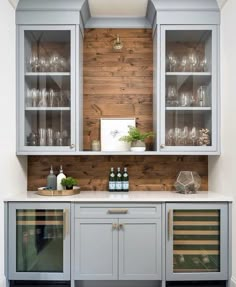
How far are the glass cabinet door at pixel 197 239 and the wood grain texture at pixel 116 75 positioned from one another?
3.89ft

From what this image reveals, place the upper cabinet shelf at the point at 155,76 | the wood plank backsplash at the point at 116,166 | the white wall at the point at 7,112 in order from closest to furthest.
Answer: the white wall at the point at 7,112 < the upper cabinet shelf at the point at 155,76 < the wood plank backsplash at the point at 116,166

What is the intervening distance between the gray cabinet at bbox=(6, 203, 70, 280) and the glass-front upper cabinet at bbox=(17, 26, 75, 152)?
1.89 feet

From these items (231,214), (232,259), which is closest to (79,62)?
(231,214)

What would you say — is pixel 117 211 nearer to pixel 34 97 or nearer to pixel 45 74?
pixel 34 97

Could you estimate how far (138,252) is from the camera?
9.56 feet

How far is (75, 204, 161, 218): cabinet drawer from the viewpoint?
9.59 feet

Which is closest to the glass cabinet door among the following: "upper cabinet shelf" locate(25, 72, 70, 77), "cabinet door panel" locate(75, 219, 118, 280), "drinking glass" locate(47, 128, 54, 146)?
"cabinet door panel" locate(75, 219, 118, 280)

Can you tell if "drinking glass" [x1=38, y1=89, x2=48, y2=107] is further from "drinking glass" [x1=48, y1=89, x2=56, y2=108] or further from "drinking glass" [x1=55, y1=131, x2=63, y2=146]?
"drinking glass" [x1=55, y1=131, x2=63, y2=146]

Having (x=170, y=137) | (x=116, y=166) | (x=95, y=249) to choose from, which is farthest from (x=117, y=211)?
(x=170, y=137)

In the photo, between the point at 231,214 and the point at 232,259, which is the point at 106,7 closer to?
the point at 231,214

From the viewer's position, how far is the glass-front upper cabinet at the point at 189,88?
3168 mm

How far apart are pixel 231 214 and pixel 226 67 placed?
130cm

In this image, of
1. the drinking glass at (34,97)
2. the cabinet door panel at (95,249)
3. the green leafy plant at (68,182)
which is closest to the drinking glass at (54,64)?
the drinking glass at (34,97)

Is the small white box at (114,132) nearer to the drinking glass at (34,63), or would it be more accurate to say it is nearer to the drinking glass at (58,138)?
the drinking glass at (58,138)
